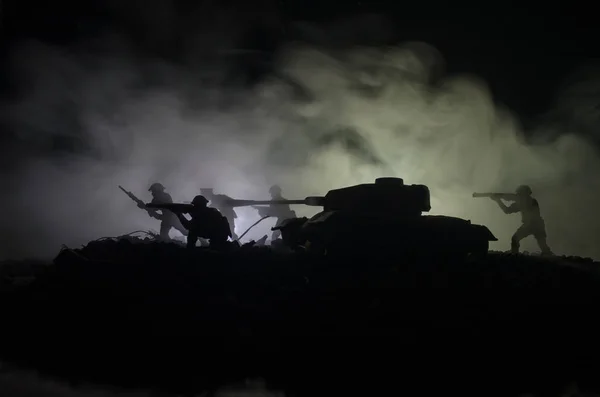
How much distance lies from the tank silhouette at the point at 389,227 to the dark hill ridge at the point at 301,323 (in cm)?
35

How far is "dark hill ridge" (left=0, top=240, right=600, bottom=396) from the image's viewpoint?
19.0 feet

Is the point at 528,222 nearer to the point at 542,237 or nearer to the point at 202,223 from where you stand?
the point at 542,237

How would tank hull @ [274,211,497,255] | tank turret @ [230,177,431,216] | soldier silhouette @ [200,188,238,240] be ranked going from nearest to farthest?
tank hull @ [274,211,497,255], tank turret @ [230,177,431,216], soldier silhouette @ [200,188,238,240]

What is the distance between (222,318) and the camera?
265 inches

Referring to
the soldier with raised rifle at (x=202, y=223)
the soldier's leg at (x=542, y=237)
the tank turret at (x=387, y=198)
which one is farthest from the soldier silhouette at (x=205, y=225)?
the soldier's leg at (x=542, y=237)

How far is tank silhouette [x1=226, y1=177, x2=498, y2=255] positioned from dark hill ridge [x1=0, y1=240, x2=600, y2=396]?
346mm

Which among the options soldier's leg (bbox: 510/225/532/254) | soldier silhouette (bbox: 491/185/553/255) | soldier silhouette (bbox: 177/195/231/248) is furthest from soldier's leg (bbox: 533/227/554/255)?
soldier silhouette (bbox: 177/195/231/248)

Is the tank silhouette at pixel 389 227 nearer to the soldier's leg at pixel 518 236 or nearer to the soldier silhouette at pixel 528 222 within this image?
the soldier's leg at pixel 518 236

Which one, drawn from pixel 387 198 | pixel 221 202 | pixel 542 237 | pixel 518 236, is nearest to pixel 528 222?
pixel 518 236

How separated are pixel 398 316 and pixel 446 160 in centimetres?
1470

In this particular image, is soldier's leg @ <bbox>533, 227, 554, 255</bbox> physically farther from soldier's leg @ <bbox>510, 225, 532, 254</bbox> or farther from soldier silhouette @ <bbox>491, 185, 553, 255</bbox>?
soldier's leg @ <bbox>510, 225, 532, 254</bbox>

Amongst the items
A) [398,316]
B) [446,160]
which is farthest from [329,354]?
[446,160]

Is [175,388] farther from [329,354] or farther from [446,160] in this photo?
[446,160]

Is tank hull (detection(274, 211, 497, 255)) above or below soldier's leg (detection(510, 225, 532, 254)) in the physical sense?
below
